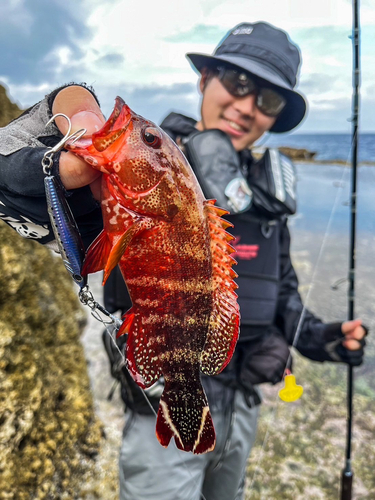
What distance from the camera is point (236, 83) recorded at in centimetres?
261

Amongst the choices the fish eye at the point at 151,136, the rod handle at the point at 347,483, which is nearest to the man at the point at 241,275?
the rod handle at the point at 347,483

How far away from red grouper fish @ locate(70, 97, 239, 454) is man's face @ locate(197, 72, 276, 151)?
5.36ft

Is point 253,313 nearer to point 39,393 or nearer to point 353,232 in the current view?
point 353,232

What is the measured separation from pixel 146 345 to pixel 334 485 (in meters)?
3.47

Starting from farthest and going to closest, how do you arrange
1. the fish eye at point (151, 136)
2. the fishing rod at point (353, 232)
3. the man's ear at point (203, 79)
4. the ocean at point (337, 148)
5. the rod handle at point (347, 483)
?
the ocean at point (337, 148) → the rod handle at point (347, 483) → the fishing rod at point (353, 232) → the man's ear at point (203, 79) → the fish eye at point (151, 136)

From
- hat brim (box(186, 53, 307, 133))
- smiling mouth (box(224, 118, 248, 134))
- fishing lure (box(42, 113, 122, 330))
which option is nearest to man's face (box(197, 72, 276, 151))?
smiling mouth (box(224, 118, 248, 134))

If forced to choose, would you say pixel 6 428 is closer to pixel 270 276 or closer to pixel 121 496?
pixel 121 496

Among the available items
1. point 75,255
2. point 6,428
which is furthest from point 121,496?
point 75,255

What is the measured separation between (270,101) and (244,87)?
0.82ft

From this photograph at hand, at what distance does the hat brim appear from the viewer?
2.50 metres

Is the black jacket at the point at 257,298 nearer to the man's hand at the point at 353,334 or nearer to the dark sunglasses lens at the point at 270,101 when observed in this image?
the man's hand at the point at 353,334

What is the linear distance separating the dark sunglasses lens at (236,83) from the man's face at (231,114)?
0.03 metres

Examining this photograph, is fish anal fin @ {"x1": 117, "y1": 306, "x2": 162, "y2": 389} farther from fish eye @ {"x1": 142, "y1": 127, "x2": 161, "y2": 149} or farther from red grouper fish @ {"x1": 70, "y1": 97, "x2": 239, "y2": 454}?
fish eye @ {"x1": 142, "y1": 127, "x2": 161, "y2": 149}

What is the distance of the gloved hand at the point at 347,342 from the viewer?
289cm
